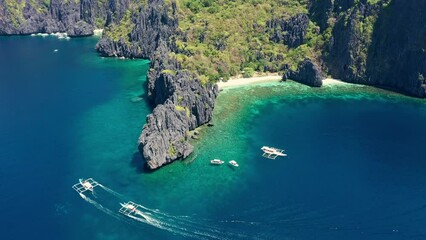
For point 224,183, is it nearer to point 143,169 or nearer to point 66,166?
point 143,169

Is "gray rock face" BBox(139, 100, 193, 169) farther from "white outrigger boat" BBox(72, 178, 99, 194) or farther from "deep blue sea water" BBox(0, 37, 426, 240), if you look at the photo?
"white outrigger boat" BBox(72, 178, 99, 194)

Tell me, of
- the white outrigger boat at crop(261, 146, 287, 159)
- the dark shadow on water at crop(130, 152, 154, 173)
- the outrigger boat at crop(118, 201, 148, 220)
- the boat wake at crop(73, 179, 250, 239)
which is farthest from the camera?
the white outrigger boat at crop(261, 146, 287, 159)

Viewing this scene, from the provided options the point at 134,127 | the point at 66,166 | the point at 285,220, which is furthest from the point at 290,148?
the point at 66,166

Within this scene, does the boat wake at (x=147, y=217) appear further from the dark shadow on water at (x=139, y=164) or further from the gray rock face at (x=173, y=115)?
the gray rock face at (x=173, y=115)

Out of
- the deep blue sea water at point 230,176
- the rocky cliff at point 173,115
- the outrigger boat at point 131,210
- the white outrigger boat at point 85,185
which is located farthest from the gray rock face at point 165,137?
the outrigger boat at point 131,210

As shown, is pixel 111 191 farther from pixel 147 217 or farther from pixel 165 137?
pixel 165 137

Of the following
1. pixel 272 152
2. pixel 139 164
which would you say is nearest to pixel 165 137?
pixel 139 164

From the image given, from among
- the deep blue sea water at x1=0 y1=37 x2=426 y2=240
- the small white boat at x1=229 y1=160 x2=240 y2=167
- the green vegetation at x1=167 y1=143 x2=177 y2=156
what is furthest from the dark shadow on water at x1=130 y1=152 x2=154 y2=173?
the small white boat at x1=229 y1=160 x2=240 y2=167
